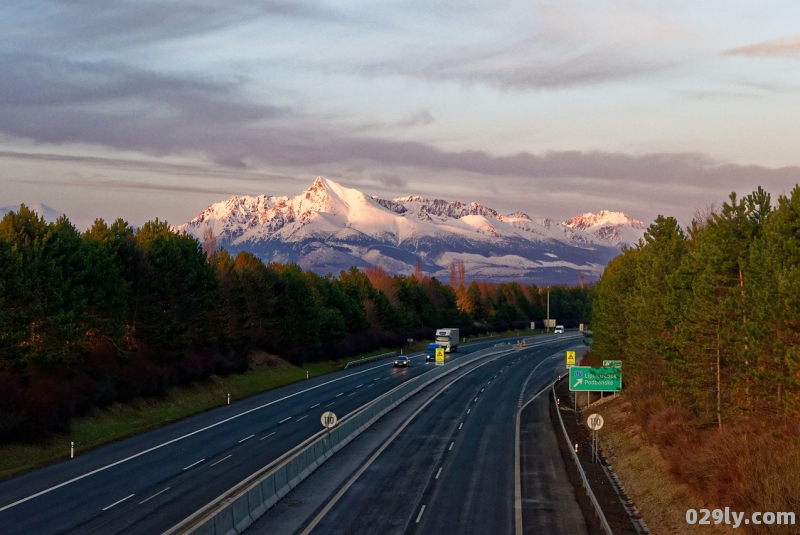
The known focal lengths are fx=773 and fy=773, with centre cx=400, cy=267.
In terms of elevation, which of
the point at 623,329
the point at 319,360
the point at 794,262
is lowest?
the point at 319,360

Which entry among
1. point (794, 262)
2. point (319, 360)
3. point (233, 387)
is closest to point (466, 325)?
point (319, 360)

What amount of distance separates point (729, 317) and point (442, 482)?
14.2 meters

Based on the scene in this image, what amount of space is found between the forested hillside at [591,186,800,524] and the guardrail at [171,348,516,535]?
15.4 m

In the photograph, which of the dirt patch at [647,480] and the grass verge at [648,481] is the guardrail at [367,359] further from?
the grass verge at [648,481]

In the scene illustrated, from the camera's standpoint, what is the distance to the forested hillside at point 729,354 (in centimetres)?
2486

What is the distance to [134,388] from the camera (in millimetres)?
52938

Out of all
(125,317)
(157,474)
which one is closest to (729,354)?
(157,474)

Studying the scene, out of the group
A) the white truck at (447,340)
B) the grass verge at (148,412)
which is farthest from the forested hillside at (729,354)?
the white truck at (447,340)

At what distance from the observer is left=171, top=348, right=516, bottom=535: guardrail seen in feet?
74.7

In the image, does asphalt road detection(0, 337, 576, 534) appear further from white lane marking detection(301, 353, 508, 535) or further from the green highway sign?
the green highway sign

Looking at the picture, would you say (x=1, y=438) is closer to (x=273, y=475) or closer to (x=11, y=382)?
(x=11, y=382)

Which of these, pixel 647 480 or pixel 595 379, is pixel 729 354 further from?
pixel 595 379

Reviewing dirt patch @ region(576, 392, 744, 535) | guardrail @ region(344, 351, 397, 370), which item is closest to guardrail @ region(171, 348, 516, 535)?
dirt patch @ region(576, 392, 744, 535)

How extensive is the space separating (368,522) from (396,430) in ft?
72.5
